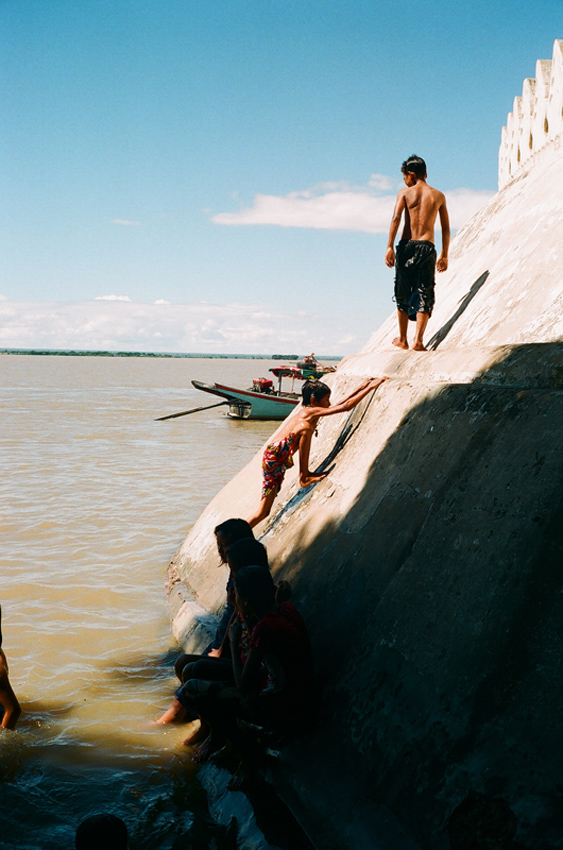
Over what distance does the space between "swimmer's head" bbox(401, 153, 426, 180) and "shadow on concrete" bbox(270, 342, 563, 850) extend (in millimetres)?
2626

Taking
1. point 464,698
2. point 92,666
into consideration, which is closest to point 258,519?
point 92,666

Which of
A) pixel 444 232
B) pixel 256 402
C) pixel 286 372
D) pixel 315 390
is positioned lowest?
pixel 256 402

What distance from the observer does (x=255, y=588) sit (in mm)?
3338

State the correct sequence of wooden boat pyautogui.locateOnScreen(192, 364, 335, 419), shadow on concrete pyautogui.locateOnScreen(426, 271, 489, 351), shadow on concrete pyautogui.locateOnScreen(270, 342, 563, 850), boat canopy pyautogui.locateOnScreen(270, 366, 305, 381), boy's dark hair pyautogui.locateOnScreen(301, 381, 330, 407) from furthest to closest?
boat canopy pyautogui.locateOnScreen(270, 366, 305, 381)
wooden boat pyautogui.locateOnScreen(192, 364, 335, 419)
shadow on concrete pyautogui.locateOnScreen(426, 271, 489, 351)
boy's dark hair pyautogui.locateOnScreen(301, 381, 330, 407)
shadow on concrete pyautogui.locateOnScreen(270, 342, 563, 850)

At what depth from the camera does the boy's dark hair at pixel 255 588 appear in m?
3.33

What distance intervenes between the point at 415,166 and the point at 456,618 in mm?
4357

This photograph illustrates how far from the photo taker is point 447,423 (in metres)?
3.92

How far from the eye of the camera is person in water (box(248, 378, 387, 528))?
533cm

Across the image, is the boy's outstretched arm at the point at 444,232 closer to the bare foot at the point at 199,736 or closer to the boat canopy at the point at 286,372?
the bare foot at the point at 199,736

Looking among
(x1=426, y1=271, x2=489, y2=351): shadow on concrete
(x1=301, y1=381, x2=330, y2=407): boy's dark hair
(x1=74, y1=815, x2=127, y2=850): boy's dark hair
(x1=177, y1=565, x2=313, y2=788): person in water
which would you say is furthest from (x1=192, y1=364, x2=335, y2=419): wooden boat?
(x1=74, y1=815, x2=127, y2=850): boy's dark hair

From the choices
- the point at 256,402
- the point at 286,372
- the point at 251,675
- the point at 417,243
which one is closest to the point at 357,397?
the point at 417,243

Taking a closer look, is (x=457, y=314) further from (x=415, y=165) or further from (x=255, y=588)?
(x=255, y=588)

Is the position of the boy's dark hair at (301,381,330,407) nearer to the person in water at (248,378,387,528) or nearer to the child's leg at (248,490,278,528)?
the person in water at (248,378,387,528)

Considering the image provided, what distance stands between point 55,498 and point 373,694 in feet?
30.3
